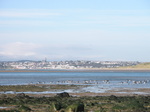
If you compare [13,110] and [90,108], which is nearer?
[13,110]

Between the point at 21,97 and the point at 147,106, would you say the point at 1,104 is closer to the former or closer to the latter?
the point at 21,97

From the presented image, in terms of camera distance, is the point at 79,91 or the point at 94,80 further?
the point at 94,80

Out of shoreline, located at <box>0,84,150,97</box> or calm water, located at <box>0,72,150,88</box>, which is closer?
shoreline, located at <box>0,84,150,97</box>

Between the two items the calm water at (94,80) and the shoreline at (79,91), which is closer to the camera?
the shoreline at (79,91)

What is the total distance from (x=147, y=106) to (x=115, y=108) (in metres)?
2.95

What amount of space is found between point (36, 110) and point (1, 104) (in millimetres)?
4728

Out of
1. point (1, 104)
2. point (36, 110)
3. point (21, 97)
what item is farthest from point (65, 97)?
point (36, 110)

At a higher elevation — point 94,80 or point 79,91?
point 94,80

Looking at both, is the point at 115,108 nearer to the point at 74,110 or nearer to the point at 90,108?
the point at 90,108

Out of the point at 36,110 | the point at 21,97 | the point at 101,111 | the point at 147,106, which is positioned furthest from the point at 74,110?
the point at 21,97

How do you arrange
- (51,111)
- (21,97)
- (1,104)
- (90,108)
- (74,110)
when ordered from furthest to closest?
1. (21,97)
2. (1,104)
3. (90,108)
4. (51,111)
5. (74,110)

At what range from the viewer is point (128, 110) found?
25.9 m

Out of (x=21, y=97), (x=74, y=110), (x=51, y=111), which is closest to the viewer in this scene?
(x=74, y=110)

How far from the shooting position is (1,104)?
29.9m
